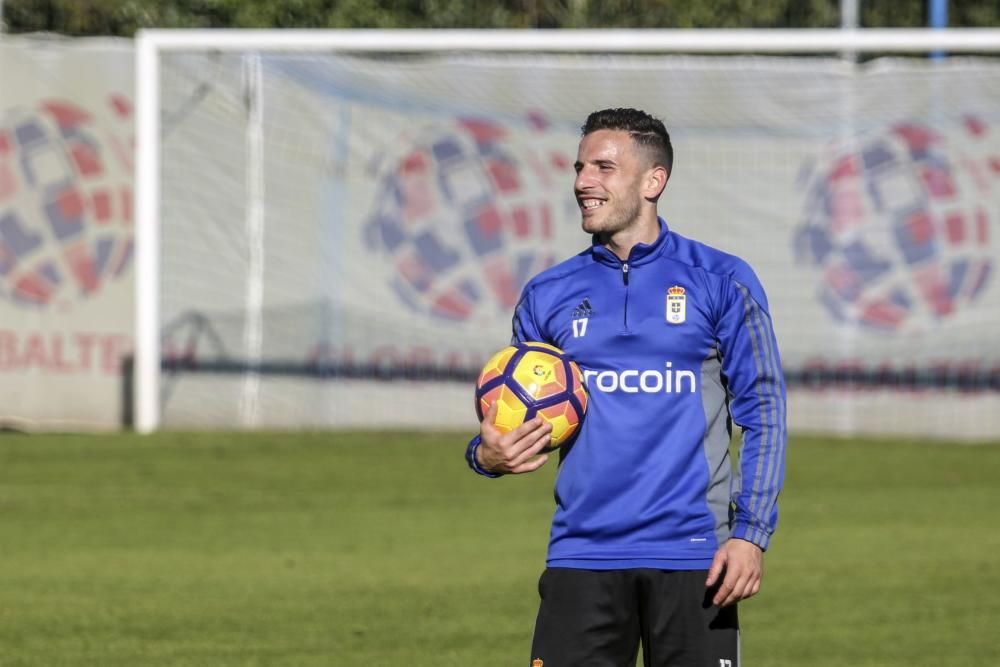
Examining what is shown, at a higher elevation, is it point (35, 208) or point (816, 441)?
point (35, 208)

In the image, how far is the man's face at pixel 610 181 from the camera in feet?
15.4

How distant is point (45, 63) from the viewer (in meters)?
18.9

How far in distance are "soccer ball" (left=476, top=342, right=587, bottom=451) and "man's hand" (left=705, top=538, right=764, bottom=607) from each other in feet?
1.66

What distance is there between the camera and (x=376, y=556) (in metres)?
11.1

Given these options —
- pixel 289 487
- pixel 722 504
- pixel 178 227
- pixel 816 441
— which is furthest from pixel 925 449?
pixel 722 504

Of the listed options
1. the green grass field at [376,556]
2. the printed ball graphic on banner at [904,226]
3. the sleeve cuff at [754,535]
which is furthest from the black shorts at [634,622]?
the printed ball graphic on banner at [904,226]

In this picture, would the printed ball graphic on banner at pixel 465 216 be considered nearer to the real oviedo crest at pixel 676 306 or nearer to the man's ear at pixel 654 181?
the man's ear at pixel 654 181

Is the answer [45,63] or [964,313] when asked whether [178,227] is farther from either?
[964,313]

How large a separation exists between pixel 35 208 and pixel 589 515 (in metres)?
15.0

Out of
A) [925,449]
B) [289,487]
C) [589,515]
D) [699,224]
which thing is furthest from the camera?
[699,224]

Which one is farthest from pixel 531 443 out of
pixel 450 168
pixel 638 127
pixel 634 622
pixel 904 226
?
pixel 904 226

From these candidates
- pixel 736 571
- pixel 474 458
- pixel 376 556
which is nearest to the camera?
pixel 736 571

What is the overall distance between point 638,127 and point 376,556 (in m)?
6.70

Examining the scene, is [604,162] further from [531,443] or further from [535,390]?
[531,443]
